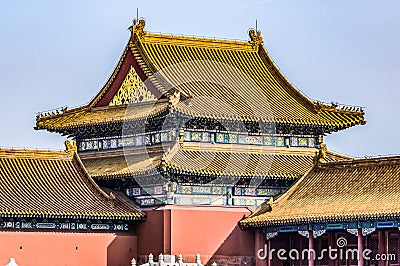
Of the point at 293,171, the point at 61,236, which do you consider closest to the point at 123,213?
the point at 61,236

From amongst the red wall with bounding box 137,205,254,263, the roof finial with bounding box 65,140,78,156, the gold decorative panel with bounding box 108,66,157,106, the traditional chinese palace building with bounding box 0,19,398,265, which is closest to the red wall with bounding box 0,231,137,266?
the traditional chinese palace building with bounding box 0,19,398,265

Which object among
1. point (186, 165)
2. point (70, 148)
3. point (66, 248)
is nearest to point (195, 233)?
point (186, 165)

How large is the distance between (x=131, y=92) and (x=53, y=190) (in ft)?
20.0

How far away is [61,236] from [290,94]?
12075 millimetres

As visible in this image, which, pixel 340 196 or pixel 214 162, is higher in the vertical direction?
pixel 214 162

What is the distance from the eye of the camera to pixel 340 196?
48.9 metres

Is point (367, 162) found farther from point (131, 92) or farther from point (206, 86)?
point (131, 92)

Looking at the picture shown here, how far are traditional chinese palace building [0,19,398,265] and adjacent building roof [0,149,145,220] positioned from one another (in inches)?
1.9

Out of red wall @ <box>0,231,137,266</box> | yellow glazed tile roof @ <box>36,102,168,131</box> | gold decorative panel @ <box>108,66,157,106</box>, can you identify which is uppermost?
gold decorative panel @ <box>108,66,157,106</box>

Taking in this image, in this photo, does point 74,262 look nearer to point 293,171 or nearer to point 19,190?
point 19,190

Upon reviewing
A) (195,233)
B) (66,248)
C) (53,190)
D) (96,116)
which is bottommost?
(66,248)

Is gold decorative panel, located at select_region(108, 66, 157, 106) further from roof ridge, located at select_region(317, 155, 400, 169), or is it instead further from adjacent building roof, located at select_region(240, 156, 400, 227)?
roof ridge, located at select_region(317, 155, 400, 169)

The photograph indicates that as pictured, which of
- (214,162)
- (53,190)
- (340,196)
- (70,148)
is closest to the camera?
(340,196)

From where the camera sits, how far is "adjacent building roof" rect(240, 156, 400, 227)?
46969 mm
